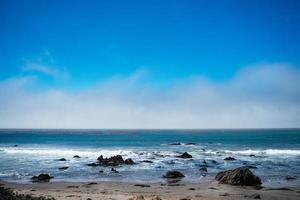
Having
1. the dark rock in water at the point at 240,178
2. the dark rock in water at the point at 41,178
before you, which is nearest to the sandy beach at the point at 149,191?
the dark rock in water at the point at 240,178

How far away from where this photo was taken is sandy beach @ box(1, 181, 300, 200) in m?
19.9

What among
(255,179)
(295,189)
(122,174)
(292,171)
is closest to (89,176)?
(122,174)

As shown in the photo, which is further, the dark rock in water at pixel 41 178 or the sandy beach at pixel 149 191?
the dark rock in water at pixel 41 178

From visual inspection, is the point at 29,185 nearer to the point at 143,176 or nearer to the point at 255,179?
the point at 143,176

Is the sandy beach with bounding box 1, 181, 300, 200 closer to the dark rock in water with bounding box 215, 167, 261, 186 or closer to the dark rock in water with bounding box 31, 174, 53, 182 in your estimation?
the dark rock in water with bounding box 215, 167, 261, 186

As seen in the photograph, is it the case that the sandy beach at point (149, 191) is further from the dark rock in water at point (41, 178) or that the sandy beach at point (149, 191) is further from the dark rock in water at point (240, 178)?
the dark rock in water at point (41, 178)

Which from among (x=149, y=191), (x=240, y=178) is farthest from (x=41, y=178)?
(x=240, y=178)

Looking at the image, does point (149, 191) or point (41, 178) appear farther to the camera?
point (41, 178)

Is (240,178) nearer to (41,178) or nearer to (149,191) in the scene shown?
(149,191)

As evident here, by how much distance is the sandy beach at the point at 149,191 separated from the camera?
65.3 feet

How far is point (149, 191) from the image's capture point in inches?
869

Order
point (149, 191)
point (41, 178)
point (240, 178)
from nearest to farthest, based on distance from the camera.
→ point (149, 191), point (240, 178), point (41, 178)

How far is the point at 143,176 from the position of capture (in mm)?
29922

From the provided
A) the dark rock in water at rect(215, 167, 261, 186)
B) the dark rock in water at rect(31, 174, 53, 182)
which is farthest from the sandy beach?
the dark rock in water at rect(31, 174, 53, 182)
